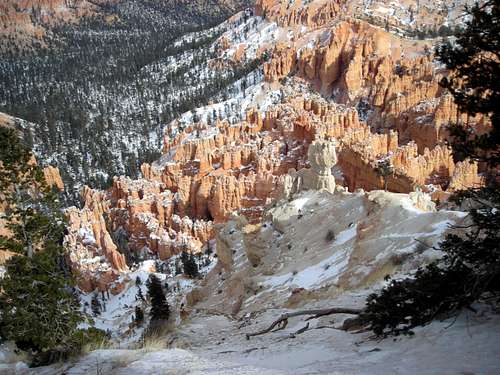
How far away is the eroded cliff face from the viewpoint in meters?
Result: 42.4

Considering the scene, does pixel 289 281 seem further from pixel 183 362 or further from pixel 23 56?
pixel 23 56

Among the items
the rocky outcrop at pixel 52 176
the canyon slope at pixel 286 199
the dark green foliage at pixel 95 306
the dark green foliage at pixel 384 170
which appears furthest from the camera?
the rocky outcrop at pixel 52 176

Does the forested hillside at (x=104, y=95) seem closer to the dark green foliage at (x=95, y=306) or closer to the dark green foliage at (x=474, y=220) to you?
the dark green foliage at (x=95, y=306)

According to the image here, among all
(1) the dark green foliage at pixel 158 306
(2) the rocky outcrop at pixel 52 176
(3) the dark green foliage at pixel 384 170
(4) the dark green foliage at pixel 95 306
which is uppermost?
(2) the rocky outcrop at pixel 52 176

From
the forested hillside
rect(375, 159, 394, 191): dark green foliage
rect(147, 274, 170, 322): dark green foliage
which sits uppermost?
the forested hillside

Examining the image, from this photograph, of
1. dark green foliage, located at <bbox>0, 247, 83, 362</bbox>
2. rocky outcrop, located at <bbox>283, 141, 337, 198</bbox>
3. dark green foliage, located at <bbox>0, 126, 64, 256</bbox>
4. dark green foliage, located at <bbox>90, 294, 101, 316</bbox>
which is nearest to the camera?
dark green foliage, located at <bbox>0, 247, 83, 362</bbox>

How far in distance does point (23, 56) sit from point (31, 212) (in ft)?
603

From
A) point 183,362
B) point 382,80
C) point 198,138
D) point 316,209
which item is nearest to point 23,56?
point 198,138

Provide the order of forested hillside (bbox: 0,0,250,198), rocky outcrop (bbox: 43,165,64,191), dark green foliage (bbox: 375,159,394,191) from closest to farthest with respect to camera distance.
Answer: dark green foliage (bbox: 375,159,394,191) < rocky outcrop (bbox: 43,165,64,191) < forested hillside (bbox: 0,0,250,198)

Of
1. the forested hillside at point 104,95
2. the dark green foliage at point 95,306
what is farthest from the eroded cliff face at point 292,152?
the forested hillside at point 104,95

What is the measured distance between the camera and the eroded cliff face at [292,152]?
42.4m

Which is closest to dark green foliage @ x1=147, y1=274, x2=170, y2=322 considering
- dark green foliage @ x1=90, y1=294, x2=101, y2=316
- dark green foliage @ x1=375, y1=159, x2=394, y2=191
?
dark green foliage @ x1=90, y1=294, x2=101, y2=316

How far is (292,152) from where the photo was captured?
53.0 meters

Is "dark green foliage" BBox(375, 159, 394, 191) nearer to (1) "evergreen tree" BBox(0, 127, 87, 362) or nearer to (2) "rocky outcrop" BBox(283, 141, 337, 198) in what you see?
(2) "rocky outcrop" BBox(283, 141, 337, 198)
